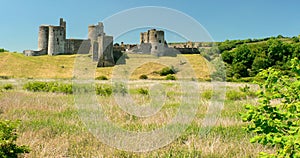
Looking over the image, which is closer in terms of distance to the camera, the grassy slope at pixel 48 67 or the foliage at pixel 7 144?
the foliage at pixel 7 144

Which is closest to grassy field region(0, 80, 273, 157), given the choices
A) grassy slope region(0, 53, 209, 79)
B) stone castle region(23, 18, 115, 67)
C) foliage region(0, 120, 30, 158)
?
foliage region(0, 120, 30, 158)

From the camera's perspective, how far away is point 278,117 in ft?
12.6

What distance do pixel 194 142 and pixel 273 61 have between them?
81.2m

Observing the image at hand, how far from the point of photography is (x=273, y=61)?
80.9 meters

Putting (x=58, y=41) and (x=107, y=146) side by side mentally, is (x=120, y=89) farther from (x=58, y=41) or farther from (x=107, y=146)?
(x=58, y=41)

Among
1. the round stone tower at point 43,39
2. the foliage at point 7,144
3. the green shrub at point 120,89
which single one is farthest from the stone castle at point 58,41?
the foliage at point 7,144

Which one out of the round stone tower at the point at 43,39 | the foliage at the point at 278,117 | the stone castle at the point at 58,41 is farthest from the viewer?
the round stone tower at the point at 43,39

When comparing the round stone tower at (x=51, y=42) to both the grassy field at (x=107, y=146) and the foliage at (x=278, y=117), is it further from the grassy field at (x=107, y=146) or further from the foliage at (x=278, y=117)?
the foliage at (x=278, y=117)

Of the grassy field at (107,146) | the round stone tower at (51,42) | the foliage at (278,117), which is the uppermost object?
the round stone tower at (51,42)

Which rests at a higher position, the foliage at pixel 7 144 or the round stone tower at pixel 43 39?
the round stone tower at pixel 43 39

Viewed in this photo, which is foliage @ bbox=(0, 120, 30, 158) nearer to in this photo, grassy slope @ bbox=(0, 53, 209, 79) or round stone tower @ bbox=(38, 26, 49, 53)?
grassy slope @ bbox=(0, 53, 209, 79)

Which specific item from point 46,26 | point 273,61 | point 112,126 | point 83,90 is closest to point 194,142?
point 112,126

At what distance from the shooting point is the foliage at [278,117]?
318cm

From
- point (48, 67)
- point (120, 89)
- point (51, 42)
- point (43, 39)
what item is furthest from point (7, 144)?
point (43, 39)
